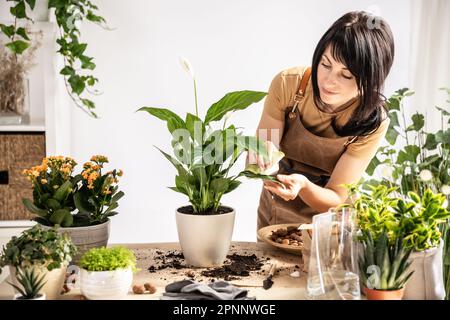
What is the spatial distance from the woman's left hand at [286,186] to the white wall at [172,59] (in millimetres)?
1564

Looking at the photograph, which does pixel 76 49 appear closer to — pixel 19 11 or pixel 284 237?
pixel 19 11

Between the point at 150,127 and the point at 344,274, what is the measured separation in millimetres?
2186

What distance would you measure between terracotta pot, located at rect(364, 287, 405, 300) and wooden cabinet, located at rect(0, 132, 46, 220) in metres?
1.97

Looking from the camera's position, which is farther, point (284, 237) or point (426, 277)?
point (284, 237)

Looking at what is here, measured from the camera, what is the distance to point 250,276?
5.20ft

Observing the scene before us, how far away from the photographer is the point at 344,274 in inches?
52.5

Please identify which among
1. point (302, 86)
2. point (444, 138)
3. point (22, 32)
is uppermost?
point (22, 32)

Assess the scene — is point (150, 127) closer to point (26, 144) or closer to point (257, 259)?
point (26, 144)

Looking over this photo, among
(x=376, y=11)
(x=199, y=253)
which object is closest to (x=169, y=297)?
(x=199, y=253)

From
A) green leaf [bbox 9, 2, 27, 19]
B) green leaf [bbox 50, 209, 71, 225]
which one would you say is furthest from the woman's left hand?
green leaf [bbox 9, 2, 27, 19]

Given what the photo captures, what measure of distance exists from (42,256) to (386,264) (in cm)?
79

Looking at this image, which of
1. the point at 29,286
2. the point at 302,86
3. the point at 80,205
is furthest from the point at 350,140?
the point at 29,286

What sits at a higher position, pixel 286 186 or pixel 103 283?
pixel 286 186

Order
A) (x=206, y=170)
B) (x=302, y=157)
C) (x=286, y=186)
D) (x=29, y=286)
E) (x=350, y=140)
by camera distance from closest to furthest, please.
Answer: (x=29, y=286)
(x=206, y=170)
(x=286, y=186)
(x=350, y=140)
(x=302, y=157)
